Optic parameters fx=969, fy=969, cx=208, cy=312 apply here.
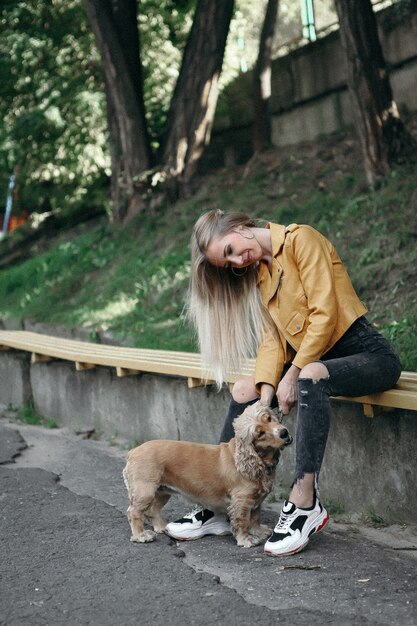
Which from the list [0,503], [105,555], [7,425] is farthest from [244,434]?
[7,425]

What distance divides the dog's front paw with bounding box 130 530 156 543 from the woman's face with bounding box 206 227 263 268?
1.48 meters

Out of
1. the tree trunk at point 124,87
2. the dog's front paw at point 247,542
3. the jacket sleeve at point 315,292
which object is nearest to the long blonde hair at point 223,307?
the jacket sleeve at point 315,292

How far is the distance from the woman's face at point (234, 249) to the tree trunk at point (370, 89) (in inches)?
219

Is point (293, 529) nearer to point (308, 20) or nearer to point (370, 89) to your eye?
point (370, 89)

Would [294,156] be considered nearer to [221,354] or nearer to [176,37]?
[176,37]

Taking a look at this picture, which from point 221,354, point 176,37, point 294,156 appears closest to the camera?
point 221,354

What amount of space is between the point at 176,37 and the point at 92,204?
3.42 m

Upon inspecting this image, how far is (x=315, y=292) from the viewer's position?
4.86 metres

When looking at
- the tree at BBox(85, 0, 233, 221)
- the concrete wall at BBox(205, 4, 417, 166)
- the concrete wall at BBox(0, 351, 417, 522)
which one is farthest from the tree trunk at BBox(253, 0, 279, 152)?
the concrete wall at BBox(0, 351, 417, 522)

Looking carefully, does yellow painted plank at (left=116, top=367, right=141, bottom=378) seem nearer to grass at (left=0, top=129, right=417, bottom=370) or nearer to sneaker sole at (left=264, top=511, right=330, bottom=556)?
grass at (left=0, top=129, right=417, bottom=370)

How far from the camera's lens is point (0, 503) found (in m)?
6.18

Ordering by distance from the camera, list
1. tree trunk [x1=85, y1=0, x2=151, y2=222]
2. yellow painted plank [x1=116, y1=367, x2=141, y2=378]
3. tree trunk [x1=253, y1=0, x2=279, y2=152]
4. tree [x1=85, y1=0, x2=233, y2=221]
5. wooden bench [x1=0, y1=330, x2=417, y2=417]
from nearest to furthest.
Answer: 1. wooden bench [x1=0, y1=330, x2=417, y2=417]
2. yellow painted plank [x1=116, y1=367, x2=141, y2=378]
3. tree [x1=85, y1=0, x2=233, y2=221]
4. tree trunk [x1=85, y1=0, x2=151, y2=222]
5. tree trunk [x1=253, y1=0, x2=279, y2=152]

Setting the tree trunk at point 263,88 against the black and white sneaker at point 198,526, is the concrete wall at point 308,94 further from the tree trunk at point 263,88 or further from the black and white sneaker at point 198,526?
the black and white sneaker at point 198,526

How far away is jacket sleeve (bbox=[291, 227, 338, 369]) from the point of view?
15.7 feet
